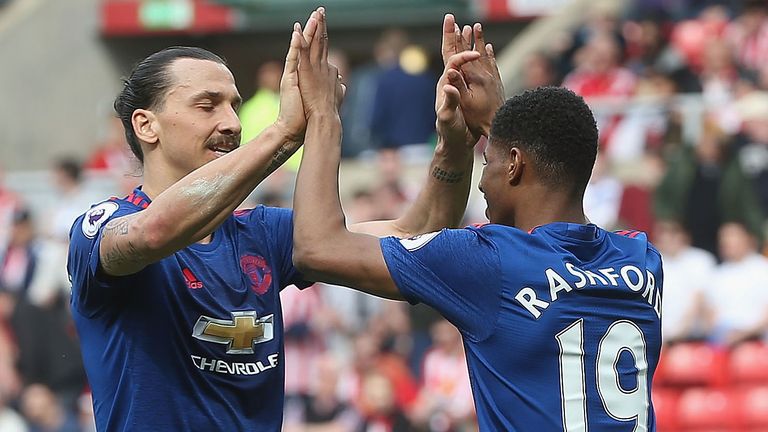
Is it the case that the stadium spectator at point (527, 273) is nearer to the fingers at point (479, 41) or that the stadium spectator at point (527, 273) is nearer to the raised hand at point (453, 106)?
the raised hand at point (453, 106)

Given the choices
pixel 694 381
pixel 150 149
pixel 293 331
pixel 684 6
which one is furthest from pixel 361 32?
pixel 150 149

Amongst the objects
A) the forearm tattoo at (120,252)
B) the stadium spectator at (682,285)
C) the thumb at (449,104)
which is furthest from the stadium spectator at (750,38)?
the forearm tattoo at (120,252)

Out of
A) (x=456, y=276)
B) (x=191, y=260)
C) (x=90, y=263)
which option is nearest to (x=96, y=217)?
(x=90, y=263)

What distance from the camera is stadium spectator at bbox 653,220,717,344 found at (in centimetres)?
987

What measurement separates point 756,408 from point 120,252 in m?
6.63

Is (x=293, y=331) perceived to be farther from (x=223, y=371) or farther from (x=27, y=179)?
(x=223, y=371)

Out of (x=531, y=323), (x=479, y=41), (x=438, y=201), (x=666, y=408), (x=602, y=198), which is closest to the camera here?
(x=531, y=323)

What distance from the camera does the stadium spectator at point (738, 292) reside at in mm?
9672

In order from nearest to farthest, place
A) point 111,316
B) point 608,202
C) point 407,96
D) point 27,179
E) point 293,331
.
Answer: point 111,316
point 608,202
point 293,331
point 407,96
point 27,179

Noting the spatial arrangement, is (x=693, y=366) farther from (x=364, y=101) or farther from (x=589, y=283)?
(x=589, y=283)

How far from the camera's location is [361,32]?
62.5 feet

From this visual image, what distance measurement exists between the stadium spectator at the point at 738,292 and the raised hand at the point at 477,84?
18.1 ft

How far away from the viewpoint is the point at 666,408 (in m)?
9.93

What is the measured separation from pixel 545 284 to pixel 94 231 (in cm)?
132
